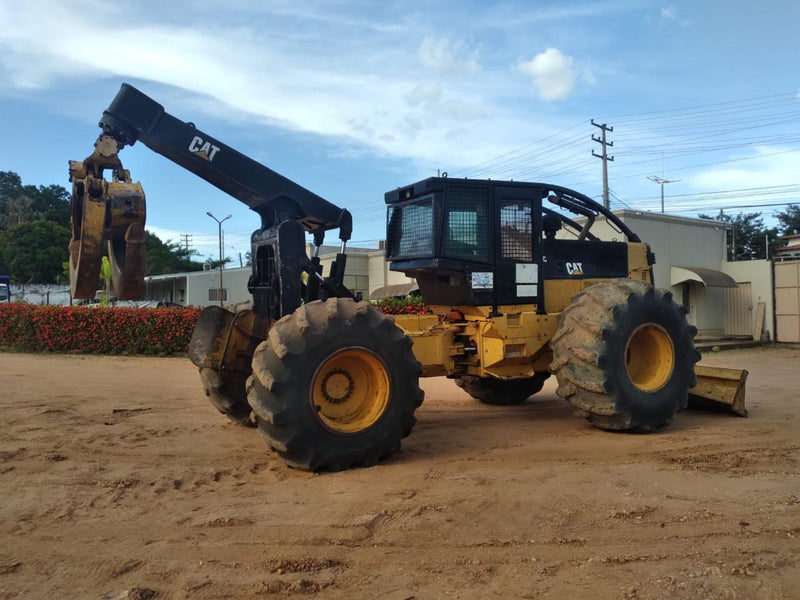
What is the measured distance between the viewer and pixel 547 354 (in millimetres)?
7770

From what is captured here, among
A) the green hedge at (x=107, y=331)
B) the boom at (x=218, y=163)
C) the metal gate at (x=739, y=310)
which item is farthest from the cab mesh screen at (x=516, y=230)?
the metal gate at (x=739, y=310)

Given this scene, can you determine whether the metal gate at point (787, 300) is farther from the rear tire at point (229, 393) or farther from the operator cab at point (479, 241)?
the rear tire at point (229, 393)

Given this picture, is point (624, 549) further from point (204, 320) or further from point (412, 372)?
point (204, 320)

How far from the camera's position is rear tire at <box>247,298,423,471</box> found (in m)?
5.41

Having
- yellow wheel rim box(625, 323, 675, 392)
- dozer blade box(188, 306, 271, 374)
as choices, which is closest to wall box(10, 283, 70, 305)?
dozer blade box(188, 306, 271, 374)

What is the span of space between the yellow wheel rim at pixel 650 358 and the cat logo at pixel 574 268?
3.38 feet

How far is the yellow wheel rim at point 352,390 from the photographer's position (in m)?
5.81

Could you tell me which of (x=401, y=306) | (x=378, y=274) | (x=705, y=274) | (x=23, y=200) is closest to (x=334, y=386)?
(x=401, y=306)

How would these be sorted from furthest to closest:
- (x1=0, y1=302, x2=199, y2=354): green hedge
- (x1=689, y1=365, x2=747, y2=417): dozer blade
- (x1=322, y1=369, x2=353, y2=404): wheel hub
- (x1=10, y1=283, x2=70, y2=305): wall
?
(x1=10, y1=283, x2=70, y2=305): wall < (x1=0, y1=302, x2=199, y2=354): green hedge < (x1=689, y1=365, x2=747, y2=417): dozer blade < (x1=322, y1=369, x2=353, y2=404): wheel hub

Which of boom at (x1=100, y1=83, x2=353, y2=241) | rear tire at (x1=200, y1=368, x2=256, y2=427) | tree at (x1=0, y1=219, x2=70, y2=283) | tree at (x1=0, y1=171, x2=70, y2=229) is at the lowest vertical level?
rear tire at (x1=200, y1=368, x2=256, y2=427)

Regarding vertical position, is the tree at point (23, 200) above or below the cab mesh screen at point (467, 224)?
above

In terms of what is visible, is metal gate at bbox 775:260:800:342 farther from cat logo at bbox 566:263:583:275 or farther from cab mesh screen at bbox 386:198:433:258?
cab mesh screen at bbox 386:198:433:258

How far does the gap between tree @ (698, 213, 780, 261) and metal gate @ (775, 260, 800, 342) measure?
28.1 metres

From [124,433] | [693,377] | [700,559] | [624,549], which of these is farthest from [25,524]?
[693,377]
